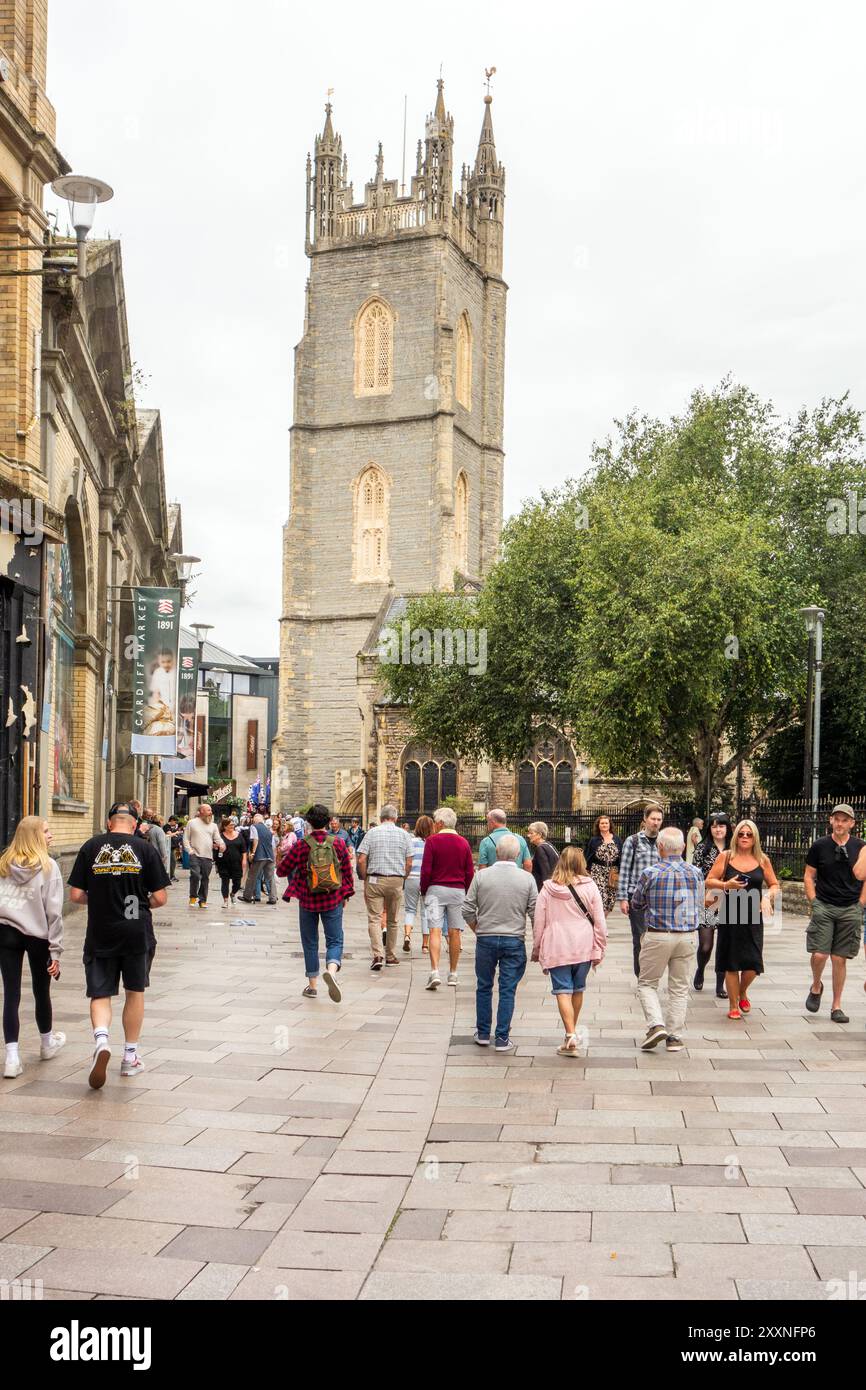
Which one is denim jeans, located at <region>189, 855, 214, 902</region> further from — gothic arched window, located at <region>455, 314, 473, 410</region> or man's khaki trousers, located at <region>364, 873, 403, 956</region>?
gothic arched window, located at <region>455, 314, 473, 410</region>

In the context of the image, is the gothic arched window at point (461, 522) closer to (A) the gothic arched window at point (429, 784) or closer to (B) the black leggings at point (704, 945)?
(A) the gothic arched window at point (429, 784)

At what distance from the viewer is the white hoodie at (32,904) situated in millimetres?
8047

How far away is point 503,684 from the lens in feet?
129

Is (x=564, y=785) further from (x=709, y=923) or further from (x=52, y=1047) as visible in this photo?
(x=52, y=1047)

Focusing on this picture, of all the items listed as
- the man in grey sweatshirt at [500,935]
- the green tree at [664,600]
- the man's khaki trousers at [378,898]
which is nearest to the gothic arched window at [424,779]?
the green tree at [664,600]

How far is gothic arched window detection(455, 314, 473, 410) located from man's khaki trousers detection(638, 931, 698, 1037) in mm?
59295

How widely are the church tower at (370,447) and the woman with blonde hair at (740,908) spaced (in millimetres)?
51297

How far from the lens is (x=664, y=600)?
30406 mm

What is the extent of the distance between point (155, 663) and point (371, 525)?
41.8 m

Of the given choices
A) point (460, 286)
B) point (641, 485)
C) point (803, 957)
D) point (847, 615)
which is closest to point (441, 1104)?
point (803, 957)

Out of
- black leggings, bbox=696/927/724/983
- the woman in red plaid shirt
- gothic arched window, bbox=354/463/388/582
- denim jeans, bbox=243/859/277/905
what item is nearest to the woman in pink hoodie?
the woman in red plaid shirt

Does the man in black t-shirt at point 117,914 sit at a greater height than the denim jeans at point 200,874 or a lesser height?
greater

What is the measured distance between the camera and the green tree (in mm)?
30562

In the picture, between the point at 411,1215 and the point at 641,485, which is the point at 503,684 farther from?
the point at 411,1215
